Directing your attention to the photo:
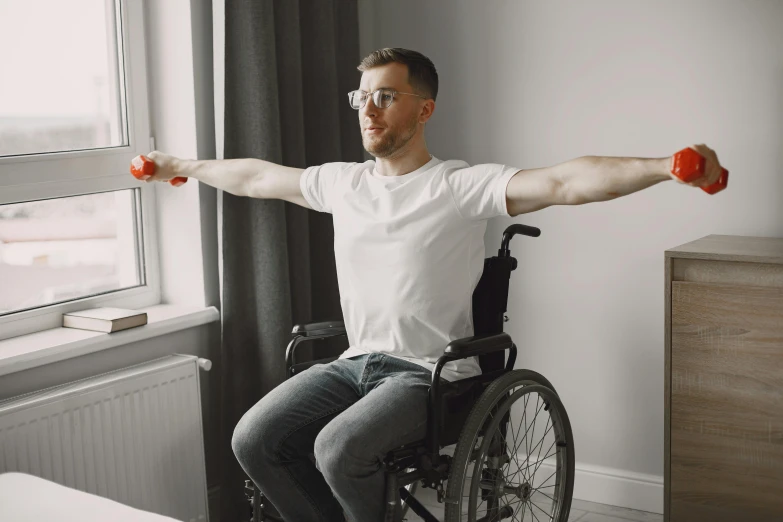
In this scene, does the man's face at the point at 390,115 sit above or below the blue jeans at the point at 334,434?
above

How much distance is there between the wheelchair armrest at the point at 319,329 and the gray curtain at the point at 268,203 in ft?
1.19

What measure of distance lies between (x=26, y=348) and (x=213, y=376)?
0.66m

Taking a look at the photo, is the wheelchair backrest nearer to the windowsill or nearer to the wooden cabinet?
the wooden cabinet

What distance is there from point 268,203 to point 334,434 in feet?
3.07

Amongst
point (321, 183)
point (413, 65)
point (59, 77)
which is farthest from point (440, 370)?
point (59, 77)

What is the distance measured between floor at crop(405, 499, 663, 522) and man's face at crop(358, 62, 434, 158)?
1280 millimetres

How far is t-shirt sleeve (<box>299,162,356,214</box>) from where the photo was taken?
2.46m

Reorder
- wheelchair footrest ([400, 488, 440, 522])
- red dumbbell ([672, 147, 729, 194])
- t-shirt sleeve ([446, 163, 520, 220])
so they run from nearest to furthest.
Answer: red dumbbell ([672, 147, 729, 194]) → t-shirt sleeve ([446, 163, 520, 220]) → wheelchair footrest ([400, 488, 440, 522])

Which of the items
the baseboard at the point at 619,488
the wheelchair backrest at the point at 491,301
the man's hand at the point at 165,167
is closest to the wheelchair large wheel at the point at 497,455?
the wheelchair backrest at the point at 491,301

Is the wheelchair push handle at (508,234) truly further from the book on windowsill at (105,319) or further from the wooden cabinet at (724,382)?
the book on windowsill at (105,319)

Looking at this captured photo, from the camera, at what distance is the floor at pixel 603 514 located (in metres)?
2.92

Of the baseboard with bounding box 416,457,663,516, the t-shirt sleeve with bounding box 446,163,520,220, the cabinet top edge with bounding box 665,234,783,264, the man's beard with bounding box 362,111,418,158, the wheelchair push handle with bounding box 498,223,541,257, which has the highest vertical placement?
the man's beard with bounding box 362,111,418,158

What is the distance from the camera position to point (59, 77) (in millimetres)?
2635

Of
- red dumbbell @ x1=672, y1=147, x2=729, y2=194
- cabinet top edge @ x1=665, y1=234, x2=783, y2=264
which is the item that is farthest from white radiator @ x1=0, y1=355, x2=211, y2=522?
red dumbbell @ x1=672, y1=147, x2=729, y2=194
